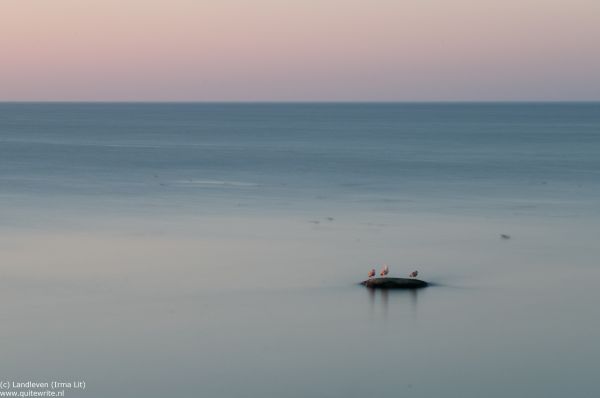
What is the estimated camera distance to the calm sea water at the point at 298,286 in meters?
22.5

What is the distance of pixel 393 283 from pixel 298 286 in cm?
277

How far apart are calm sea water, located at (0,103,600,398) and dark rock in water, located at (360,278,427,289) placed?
1.38ft

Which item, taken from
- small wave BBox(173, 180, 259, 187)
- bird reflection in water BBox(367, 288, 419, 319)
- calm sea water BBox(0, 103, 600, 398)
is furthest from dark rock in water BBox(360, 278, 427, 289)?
small wave BBox(173, 180, 259, 187)

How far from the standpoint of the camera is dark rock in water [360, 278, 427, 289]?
29.4 meters

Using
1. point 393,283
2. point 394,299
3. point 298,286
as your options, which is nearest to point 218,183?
point 298,286

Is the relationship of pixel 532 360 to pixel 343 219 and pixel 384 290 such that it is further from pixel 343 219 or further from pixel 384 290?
pixel 343 219

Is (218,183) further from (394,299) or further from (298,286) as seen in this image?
(394,299)

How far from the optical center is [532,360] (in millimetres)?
23562

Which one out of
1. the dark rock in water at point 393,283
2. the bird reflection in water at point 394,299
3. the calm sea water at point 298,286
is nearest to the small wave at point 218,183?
the calm sea water at point 298,286

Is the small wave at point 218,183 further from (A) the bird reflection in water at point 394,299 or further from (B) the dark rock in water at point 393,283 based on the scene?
(A) the bird reflection in water at point 394,299

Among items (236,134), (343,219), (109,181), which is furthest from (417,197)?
(236,134)

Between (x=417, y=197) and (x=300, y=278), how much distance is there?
21.5 meters

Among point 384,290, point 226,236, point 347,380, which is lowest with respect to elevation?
point 347,380

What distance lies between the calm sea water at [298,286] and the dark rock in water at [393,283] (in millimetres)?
421
